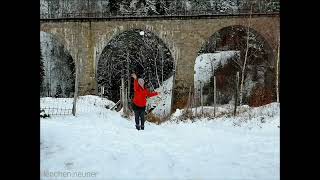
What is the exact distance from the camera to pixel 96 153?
501 cm

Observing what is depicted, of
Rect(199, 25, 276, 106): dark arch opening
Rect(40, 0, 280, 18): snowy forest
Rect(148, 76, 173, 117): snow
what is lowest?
Rect(148, 76, 173, 117): snow

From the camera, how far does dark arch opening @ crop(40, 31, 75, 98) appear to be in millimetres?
33250

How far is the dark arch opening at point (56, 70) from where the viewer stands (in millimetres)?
33250

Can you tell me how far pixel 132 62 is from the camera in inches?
1242

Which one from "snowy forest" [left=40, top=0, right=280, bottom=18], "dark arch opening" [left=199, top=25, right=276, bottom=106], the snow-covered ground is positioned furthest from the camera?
"snowy forest" [left=40, top=0, right=280, bottom=18]

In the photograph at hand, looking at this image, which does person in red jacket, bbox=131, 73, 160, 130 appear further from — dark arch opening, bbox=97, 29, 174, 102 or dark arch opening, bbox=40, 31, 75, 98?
dark arch opening, bbox=40, 31, 75, 98

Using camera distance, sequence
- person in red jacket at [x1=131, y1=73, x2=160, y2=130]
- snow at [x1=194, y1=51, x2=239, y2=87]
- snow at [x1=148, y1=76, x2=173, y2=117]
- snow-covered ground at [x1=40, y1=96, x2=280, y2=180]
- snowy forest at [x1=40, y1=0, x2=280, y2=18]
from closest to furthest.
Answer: snow-covered ground at [x1=40, y1=96, x2=280, y2=180]
person in red jacket at [x1=131, y1=73, x2=160, y2=130]
snow at [x1=148, y1=76, x2=173, y2=117]
snow at [x1=194, y1=51, x2=239, y2=87]
snowy forest at [x1=40, y1=0, x2=280, y2=18]

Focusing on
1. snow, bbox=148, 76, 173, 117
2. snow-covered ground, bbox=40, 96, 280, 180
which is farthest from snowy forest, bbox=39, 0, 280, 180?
snow, bbox=148, 76, 173, 117

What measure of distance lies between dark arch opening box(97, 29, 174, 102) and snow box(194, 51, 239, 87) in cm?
239

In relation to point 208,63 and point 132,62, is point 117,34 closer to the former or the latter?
point 132,62

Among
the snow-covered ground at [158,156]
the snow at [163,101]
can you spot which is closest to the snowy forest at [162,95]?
the snow-covered ground at [158,156]

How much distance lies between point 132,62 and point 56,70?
25.0 feet
